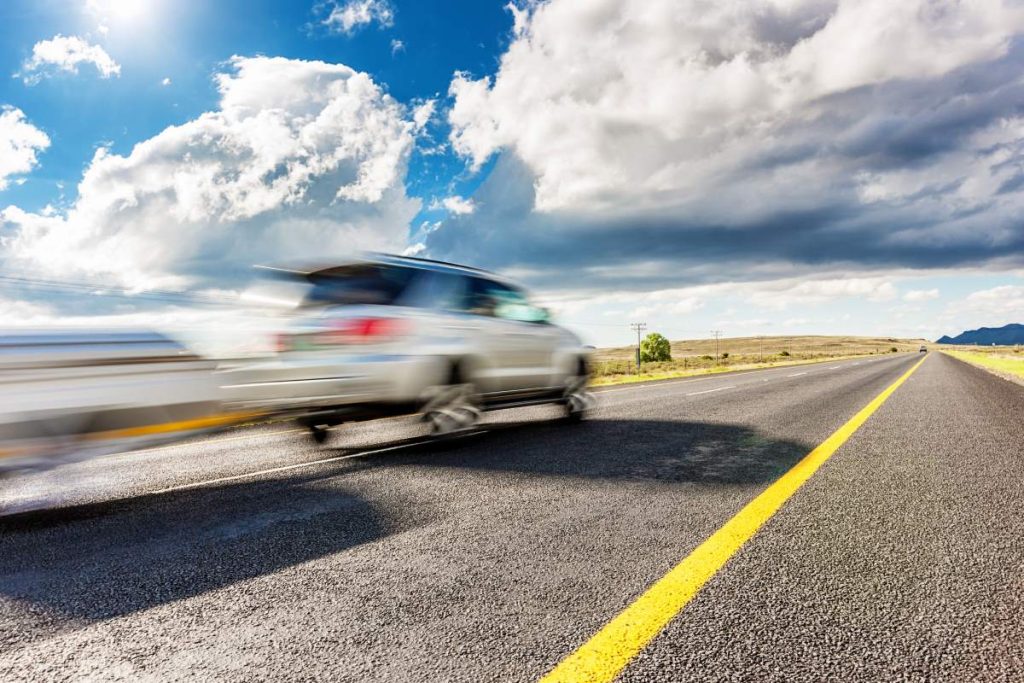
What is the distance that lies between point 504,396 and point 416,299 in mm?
1767

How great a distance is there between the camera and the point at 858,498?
176 inches

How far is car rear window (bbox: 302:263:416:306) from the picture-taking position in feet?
20.6

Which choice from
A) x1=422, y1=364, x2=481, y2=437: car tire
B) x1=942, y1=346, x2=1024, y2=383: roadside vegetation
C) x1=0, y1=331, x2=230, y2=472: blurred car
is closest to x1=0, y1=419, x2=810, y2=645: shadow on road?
x1=422, y1=364, x2=481, y2=437: car tire

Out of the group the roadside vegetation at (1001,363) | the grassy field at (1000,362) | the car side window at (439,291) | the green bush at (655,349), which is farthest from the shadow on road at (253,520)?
the green bush at (655,349)

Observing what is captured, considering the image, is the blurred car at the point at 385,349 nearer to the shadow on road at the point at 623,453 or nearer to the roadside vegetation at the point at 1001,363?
the shadow on road at the point at 623,453

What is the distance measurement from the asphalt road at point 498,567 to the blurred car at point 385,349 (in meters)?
0.58

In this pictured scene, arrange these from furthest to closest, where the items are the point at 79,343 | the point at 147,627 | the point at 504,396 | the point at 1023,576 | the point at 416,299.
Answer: the point at 504,396, the point at 416,299, the point at 79,343, the point at 1023,576, the point at 147,627

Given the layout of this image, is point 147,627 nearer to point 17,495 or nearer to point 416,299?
point 17,495

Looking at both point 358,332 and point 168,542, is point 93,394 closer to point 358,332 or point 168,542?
point 168,542

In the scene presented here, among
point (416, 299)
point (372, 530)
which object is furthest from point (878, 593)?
point (416, 299)

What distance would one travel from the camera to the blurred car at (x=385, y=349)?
6.10 m

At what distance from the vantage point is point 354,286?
6.30 meters

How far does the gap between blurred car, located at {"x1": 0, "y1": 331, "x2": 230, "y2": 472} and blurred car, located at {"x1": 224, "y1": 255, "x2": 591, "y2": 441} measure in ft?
1.75

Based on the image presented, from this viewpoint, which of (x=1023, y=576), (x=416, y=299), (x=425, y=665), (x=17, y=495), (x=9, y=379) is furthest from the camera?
(x=416, y=299)
